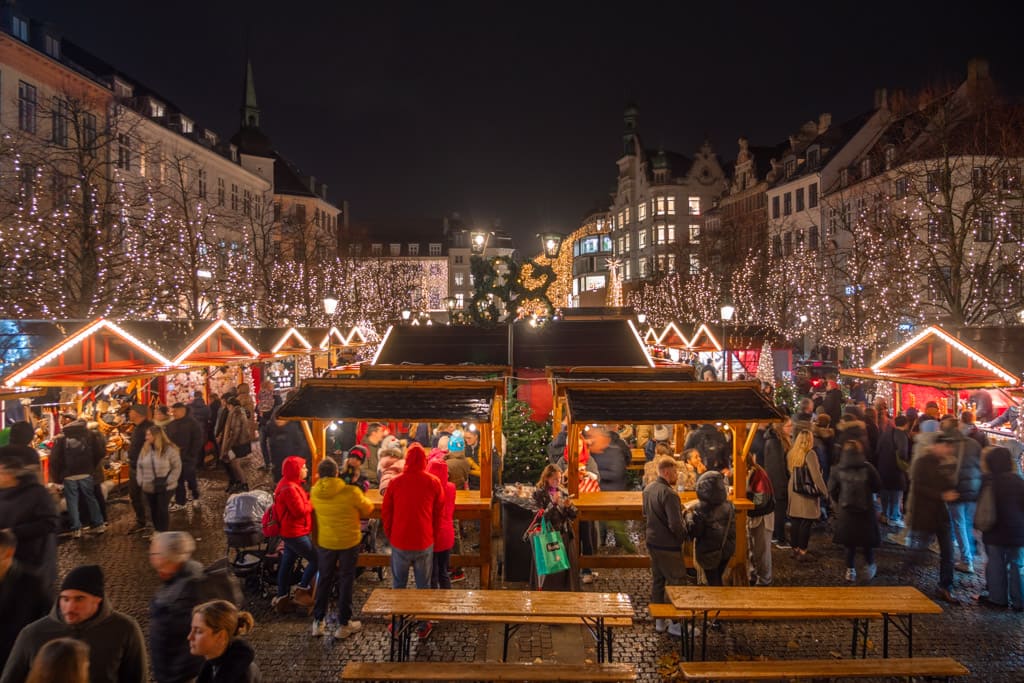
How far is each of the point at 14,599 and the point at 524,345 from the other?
14.5 meters

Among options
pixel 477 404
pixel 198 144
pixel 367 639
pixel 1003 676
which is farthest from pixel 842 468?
pixel 198 144

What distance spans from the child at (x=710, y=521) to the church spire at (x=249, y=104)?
6245 centimetres

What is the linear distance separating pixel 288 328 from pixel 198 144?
22959mm

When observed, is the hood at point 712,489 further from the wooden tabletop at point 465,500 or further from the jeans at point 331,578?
the jeans at point 331,578

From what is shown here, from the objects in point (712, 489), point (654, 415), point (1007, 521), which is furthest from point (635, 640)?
point (1007, 521)

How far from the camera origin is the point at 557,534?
22.7 ft

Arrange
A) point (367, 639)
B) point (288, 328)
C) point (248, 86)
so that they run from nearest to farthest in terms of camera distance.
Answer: point (367, 639)
point (288, 328)
point (248, 86)

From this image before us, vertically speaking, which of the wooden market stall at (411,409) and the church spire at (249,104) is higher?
the church spire at (249,104)

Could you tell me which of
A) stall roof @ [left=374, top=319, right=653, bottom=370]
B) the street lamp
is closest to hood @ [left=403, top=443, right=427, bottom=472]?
stall roof @ [left=374, top=319, right=653, bottom=370]

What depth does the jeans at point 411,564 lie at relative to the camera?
6711 millimetres

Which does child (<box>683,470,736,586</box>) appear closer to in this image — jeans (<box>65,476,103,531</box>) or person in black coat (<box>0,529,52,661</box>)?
person in black coat (<box>0,529,52,661</box>)

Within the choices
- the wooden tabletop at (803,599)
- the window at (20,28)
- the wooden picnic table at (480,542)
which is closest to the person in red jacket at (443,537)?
the wooden picnic table at (480,542)

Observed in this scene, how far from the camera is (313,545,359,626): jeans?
670 centimetres

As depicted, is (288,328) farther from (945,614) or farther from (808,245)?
(808,245)
